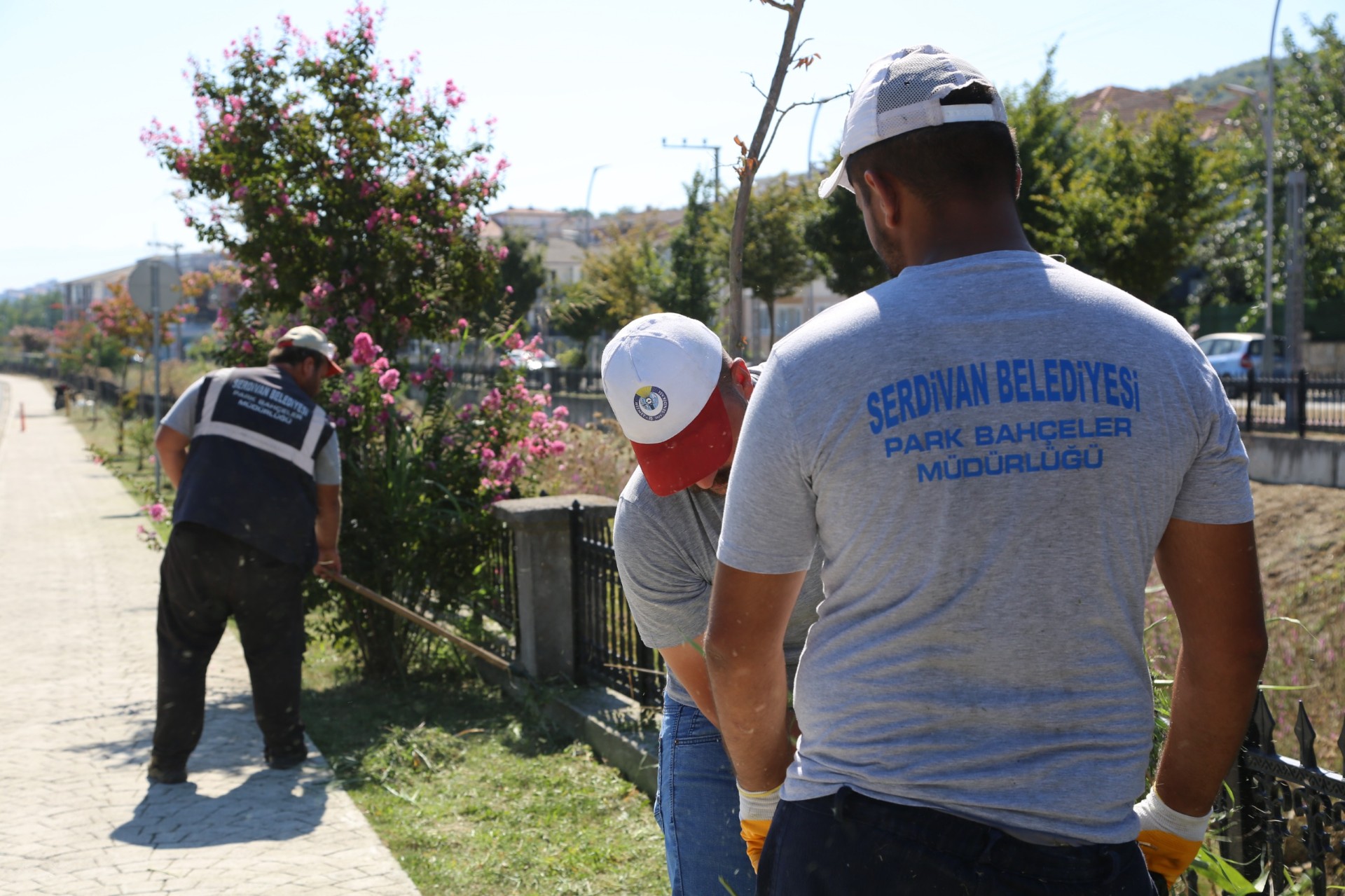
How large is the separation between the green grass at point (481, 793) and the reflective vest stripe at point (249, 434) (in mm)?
1422

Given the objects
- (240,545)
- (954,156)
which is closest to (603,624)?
(240,545)

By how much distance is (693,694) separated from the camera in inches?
88.7

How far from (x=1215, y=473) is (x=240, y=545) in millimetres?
4588

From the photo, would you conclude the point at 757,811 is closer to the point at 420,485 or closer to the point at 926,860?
the point at 926,860

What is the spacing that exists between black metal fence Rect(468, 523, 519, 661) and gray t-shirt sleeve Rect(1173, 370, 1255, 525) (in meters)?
A: 5.38

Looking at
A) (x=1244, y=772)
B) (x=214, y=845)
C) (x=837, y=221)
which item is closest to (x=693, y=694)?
(x=1244, y=772)

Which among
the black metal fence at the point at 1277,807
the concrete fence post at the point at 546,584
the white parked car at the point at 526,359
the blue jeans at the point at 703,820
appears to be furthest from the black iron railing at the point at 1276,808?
the white parked car at the point at 526,359

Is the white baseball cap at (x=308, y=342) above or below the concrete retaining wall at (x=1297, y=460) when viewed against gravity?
above

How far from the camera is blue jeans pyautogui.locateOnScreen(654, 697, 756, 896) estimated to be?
231 centimetres

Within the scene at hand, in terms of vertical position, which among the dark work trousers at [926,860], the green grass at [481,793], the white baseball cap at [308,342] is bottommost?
the green grass at [481,793]

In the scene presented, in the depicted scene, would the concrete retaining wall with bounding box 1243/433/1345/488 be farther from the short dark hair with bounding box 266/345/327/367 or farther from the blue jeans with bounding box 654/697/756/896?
the blue jeans with bounding box 654/697/756/896

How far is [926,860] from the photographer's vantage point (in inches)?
59.1

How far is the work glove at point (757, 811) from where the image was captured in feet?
6.18

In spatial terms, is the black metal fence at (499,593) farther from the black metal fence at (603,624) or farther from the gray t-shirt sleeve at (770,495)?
the gray t-shirt sleeve at (770,495)
